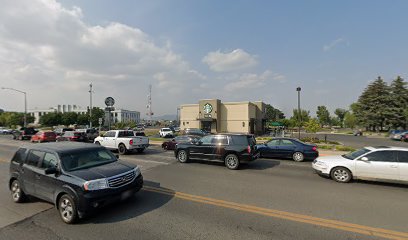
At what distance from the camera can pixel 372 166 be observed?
7.55 meters

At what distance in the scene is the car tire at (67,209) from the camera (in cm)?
460

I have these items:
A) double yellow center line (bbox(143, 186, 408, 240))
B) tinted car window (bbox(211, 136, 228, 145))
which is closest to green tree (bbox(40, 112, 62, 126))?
tinted car window (bbox(211, 136, 228, 145))

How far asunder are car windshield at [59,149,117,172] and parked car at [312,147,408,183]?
771 centimetres

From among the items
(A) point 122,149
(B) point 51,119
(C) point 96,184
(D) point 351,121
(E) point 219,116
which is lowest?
(A) point 122,149

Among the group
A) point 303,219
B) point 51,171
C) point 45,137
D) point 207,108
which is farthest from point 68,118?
point 303,219

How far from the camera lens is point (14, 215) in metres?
5.21

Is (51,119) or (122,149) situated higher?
(51,119)

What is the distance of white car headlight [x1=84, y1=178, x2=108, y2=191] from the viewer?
4570 millimetres

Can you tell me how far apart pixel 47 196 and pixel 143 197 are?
2.28m

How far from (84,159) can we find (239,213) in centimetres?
410

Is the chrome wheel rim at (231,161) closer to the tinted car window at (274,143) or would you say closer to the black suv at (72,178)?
the tinted car window at (274,143)

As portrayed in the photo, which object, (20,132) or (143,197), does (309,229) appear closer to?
(143,197)

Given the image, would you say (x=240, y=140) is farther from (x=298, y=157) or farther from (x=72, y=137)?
(x=72, y=137)

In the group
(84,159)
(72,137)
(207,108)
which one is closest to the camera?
(84,159)
